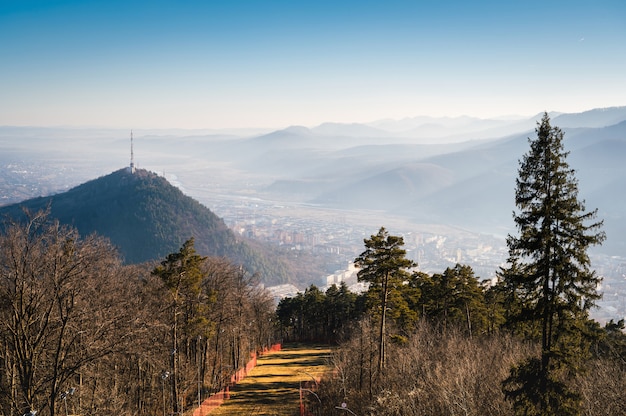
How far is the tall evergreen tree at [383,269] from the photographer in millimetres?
26797

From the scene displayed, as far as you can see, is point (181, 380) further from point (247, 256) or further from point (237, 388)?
point (247, 256)

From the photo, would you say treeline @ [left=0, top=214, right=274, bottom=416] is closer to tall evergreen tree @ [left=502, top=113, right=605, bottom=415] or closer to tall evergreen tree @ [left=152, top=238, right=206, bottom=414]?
tall evergreen tree @ [left=152, top=238, right=206, bottom=414]

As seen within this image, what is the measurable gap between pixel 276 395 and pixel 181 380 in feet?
28.2

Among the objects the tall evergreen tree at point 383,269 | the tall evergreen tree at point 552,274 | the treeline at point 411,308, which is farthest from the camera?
the treeline at point 411,308

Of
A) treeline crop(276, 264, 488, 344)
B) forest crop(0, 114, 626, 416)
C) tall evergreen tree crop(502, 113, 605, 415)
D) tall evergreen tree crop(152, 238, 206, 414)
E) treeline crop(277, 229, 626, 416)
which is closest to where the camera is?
tall evergreen tree crop(502, 113, 605, 415)

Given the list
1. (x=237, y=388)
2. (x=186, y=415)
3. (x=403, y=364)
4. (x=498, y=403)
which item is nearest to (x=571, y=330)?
(x=498, y=403)

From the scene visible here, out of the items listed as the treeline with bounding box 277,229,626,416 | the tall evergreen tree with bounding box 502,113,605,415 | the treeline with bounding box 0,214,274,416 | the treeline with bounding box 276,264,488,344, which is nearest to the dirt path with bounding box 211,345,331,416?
the treeline with bounding box 277,229,626,416

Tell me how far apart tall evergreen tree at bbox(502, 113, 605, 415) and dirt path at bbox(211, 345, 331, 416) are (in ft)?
67.5

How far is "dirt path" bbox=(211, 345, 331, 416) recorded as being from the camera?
32.6 meters

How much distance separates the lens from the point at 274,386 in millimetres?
39531

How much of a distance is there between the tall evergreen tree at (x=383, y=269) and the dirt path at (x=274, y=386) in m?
10.5

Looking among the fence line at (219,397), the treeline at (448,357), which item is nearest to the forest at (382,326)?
the treeline at (448,357)

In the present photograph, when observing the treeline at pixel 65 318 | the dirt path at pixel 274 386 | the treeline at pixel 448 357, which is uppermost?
the treeline at pixel 65 318

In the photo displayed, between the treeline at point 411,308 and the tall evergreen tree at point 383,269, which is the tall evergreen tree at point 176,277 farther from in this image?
the treeline at point 411,308
